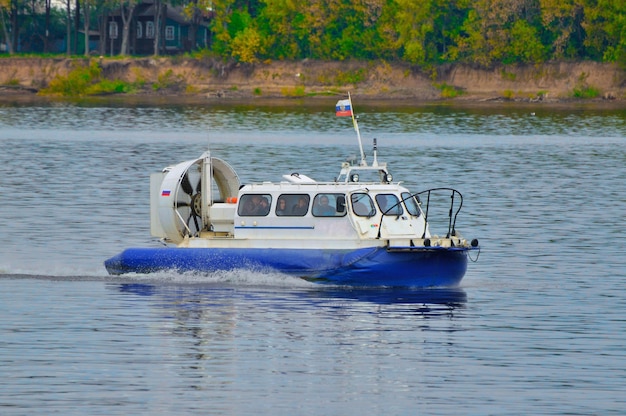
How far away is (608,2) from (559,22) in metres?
5.68

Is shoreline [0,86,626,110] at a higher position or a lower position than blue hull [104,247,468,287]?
lower

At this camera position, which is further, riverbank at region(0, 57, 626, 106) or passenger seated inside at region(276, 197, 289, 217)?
riverbank at region(0, 57, 626, 106)

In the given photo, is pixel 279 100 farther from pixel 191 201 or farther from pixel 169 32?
pixel 191 201

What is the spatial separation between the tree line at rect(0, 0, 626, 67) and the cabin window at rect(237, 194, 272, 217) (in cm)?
11220

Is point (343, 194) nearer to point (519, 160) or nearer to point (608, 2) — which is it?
point (519, 160)

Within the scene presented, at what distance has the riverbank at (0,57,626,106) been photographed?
145 meters

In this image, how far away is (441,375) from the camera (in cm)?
2717

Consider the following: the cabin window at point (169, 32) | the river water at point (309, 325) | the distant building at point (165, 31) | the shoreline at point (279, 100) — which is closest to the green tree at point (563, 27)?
the shoreline at point (279, 100)

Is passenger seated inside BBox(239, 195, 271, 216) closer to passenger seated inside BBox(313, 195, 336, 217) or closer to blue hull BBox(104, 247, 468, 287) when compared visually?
blue hull BBox(104, 247, 468, 287)

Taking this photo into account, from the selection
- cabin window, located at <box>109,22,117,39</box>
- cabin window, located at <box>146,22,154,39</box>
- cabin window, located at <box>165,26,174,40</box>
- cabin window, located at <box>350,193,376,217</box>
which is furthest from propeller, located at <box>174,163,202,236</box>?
cabin window, located at <box>165,26,174,40</box>

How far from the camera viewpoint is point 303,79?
15200 cm

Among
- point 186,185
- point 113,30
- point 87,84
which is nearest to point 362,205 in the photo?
point 186,185

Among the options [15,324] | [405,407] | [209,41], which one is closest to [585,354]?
[405,407]

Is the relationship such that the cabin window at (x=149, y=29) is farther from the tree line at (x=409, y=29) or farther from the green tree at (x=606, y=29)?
the green tree at (x=606, y=29)
